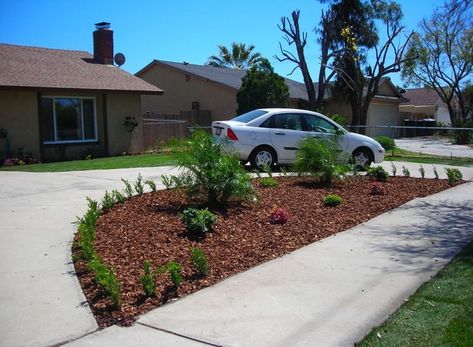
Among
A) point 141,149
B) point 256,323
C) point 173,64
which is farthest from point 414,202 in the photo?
point 173,64

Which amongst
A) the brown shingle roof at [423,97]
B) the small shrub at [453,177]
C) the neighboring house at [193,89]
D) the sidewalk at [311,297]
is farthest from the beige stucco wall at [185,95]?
the brown shingle roof at [423,97]

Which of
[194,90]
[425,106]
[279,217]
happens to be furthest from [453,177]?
[425,106]

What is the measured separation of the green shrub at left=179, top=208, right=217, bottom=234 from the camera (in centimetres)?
654

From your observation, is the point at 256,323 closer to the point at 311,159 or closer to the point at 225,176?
the point at 225,176

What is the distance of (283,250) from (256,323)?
2171 mm

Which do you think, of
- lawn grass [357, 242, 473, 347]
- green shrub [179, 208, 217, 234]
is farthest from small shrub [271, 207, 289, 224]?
lawn grass [357, 242, 473, 347]

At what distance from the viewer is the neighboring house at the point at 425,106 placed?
2336 inches

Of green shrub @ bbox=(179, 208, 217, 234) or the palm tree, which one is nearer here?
green shrub @ bbox=(179, 208, 217, 234)

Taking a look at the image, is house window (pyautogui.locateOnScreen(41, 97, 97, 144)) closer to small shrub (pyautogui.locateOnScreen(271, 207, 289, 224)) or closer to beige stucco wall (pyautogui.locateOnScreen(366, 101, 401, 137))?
small shrub (pyautogui.locateOnScreen(271, 207, 289, 224))

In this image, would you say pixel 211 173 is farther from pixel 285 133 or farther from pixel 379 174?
pixel 285 133

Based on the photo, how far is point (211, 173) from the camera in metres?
7.54

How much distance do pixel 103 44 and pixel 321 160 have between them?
16496mm

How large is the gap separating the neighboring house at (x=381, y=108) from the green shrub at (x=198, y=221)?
3098 cm

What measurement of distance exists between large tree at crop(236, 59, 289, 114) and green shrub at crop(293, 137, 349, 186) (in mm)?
15955
